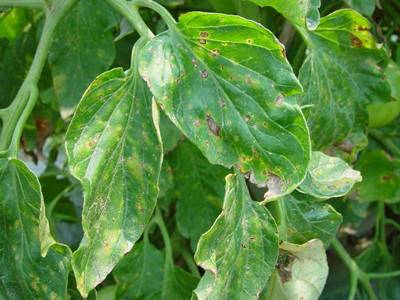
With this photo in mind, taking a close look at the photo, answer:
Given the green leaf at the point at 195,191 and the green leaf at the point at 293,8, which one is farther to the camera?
the green leaf at the point at 195,191

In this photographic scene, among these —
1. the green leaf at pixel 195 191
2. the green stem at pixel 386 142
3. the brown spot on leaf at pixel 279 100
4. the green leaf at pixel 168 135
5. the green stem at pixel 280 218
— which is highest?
the brown spot on leaf at pixel 279 100

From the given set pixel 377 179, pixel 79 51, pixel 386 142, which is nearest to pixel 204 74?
pixel 79 51

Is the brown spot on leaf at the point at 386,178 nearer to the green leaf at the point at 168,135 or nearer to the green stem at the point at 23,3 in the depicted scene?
the green leaf at the point at 168,135

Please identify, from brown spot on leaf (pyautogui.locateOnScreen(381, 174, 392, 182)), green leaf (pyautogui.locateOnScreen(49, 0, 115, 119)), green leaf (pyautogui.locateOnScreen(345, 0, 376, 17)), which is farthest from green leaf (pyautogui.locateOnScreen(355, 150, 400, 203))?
green leaf (pyautogui.locateOnScreen(49, 0, 115, 119))

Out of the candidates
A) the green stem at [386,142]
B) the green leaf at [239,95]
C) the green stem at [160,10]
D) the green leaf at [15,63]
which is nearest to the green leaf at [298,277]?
the green leaf at [239,95]

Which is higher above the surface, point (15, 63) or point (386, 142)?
point (15, 63)

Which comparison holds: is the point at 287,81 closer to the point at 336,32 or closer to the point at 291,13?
the point at 291,13

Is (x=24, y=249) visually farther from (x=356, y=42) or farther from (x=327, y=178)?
(x=356, y=42)
